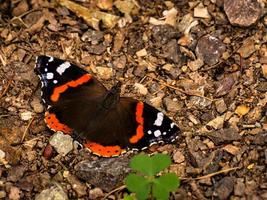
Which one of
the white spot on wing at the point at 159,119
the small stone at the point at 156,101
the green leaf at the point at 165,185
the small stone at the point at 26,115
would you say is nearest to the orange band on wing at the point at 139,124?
the white spot on wing at the point at 159,119

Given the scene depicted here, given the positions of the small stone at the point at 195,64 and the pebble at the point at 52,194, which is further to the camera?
the small stone at the point at 195,64

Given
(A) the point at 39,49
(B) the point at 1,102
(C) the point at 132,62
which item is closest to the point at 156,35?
(C) the point at 132,62

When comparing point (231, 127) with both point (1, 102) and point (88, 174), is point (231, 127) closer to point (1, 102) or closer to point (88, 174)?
point (88, 174)

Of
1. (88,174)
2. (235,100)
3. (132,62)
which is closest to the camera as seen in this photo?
(88,174)

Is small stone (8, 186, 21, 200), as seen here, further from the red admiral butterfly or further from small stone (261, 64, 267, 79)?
small stone (261, 64, 267, 79)

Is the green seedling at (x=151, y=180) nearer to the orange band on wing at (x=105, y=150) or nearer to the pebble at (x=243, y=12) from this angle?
the orange band on wing at (x=105, y=150)

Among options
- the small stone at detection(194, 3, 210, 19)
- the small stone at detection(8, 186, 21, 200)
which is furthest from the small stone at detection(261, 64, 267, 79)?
the small stone at detection(8, 186, 21, 200)

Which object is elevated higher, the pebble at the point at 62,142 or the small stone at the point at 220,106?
the small stone at the point at 220,106
